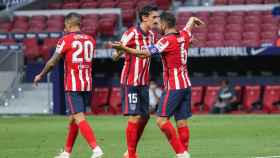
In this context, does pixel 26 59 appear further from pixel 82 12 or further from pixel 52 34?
pixel 82 12

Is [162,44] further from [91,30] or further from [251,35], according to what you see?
[91,30]

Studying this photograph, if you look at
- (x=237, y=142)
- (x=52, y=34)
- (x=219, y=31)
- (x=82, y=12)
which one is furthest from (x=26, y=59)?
(x=237, y=142)

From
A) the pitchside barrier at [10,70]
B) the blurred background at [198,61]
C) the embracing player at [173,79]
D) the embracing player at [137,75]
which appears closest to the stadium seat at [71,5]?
the blurred background at [198,61]

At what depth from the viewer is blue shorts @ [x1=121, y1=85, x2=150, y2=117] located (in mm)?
14391

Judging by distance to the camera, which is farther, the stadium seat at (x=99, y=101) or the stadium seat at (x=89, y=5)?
the stadium seat at (x=89, y=5)

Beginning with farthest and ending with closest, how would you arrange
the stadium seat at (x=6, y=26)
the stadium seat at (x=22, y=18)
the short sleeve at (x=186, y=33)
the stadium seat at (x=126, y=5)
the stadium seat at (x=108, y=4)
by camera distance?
the stadium seat at (x=108, y=4), the stadium seat at (x=22, y=18), the stadium seat at (x=6, y=26), the stadium seat at (x=126, y=5), the short sleeve at (x=186, y=33)

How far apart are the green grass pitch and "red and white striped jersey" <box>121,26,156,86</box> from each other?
1.46 meters

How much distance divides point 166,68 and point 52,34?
18.7 meters

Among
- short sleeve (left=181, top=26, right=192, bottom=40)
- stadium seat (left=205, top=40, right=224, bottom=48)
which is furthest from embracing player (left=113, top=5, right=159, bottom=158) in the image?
stadium seat (left=205, top=40, right=224, bottom=48)

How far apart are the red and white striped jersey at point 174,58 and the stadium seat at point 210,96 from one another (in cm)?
1772

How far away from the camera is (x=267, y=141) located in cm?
1805

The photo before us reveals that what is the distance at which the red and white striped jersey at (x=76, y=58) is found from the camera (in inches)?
579

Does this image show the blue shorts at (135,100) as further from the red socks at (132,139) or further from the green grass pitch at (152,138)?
the green grass pitch at (152,138)

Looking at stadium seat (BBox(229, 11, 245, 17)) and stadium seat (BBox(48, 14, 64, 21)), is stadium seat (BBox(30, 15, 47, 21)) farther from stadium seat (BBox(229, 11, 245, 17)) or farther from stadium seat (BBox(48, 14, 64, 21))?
stadium seat (BBox(229, 11, 245, 17))
